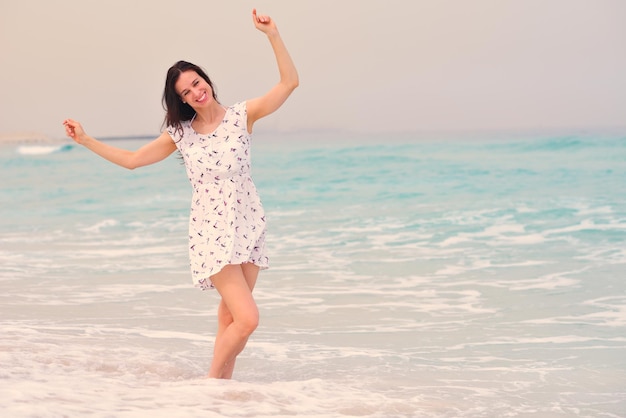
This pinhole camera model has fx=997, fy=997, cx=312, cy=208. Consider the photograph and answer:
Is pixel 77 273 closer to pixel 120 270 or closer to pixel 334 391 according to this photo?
pixel 120 270

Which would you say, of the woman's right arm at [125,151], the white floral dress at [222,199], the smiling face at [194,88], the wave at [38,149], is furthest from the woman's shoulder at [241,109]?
the wave at [38,149]

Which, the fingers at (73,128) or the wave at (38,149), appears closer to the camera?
the fingers at (73,128)

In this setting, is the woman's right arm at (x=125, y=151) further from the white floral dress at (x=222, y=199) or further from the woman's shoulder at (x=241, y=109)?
the woman's shoulder at (x=241, y=109)

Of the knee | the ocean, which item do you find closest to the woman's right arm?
the knee

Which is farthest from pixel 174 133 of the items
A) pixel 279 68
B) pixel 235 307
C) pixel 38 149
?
pixel 38 149

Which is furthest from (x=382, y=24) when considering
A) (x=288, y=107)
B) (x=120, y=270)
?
(x=120, y=270)

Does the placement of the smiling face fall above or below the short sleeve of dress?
above

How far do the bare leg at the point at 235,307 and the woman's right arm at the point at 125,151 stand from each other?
424 mm

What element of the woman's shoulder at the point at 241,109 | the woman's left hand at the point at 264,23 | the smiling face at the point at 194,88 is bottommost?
the woman's shoulder at the point at 241,109

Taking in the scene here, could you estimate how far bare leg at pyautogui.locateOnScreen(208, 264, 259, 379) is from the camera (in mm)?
3016

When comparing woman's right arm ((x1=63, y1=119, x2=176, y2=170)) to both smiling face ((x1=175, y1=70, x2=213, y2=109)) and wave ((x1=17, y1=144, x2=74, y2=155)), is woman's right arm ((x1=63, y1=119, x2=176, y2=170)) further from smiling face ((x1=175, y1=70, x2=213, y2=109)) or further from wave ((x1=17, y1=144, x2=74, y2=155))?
wave ((x1=17, y1=144, x2=74, y2=155))

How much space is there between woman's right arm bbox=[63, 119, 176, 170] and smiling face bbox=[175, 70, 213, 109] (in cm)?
16

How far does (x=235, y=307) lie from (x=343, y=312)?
1723 millimetres

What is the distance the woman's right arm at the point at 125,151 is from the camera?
10.1ft
